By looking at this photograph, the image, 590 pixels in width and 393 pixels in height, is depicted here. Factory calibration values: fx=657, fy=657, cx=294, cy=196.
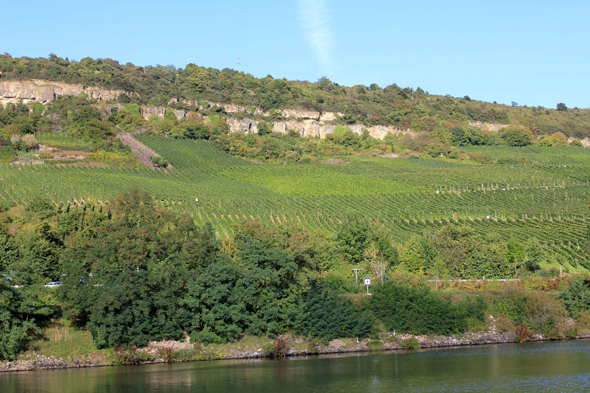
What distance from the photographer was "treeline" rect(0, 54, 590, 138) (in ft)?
512

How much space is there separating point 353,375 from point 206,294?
10.9m

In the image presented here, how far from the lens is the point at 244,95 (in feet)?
587

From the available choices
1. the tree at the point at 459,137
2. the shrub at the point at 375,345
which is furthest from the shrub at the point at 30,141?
the tree at the point at 459,137

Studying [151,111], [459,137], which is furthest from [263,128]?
[459,137]

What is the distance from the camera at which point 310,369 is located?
110 feet

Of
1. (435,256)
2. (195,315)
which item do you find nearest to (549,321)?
(435,256)

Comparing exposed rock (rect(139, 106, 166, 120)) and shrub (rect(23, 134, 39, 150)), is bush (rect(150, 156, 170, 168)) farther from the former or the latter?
exposed rock (rect(139, 106, 166, 120))

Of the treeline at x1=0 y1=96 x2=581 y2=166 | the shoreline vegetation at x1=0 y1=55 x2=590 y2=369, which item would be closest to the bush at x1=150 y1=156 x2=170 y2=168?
the shoreline vegetation at x1=0 y1=55 x2=590 y2=369

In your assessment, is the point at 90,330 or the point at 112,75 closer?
the point at 90,330

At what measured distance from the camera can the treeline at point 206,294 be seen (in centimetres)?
3650

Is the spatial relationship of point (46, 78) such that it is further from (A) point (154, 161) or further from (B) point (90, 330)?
(B) point (90, 330)

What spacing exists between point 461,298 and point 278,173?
237 feet

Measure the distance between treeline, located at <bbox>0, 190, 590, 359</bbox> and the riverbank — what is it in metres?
0.51

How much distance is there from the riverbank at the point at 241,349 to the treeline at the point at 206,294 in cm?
51
